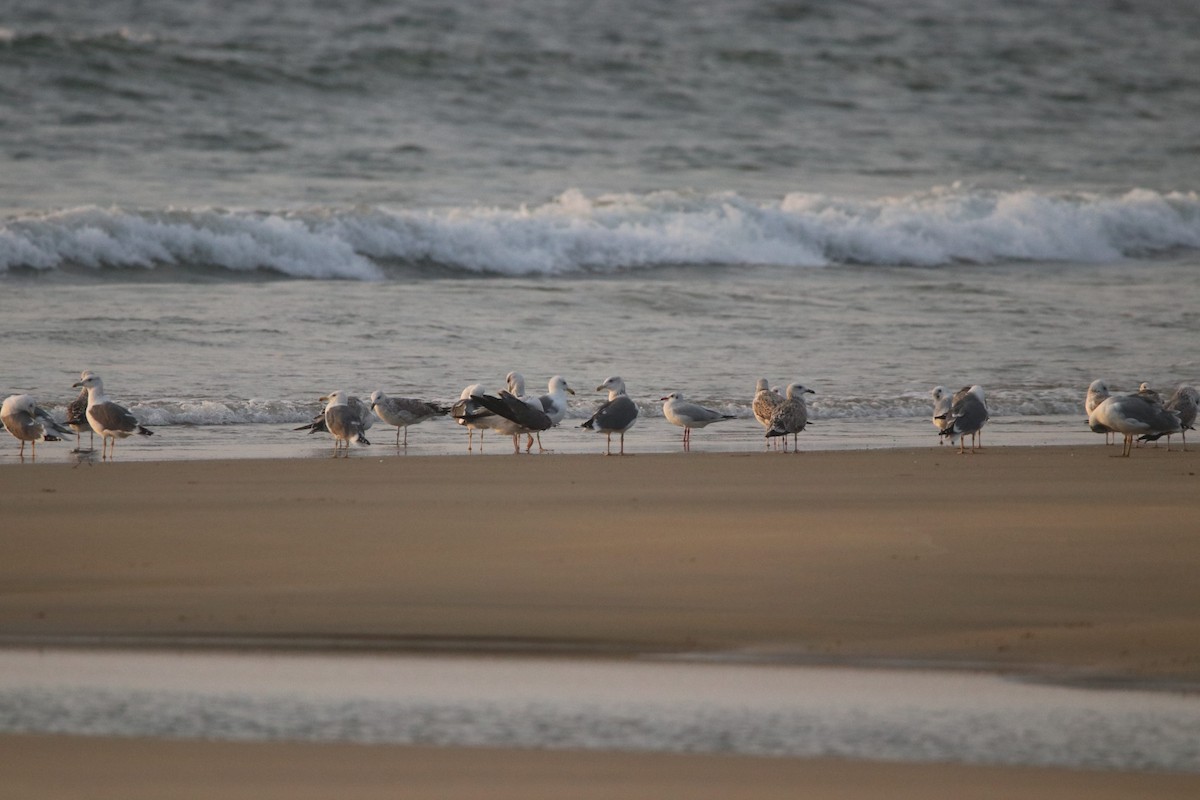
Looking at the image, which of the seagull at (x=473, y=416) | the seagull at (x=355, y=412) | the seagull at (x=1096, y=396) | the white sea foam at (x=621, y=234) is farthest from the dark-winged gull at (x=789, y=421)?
the white sea foam at (x=621, y=234)

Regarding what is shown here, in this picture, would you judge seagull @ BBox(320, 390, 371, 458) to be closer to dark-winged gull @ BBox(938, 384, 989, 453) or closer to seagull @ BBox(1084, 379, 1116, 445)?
dark-winged gull @ BBox(938, 384, 989, 453)

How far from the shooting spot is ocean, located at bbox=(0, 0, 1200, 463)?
46.9ft

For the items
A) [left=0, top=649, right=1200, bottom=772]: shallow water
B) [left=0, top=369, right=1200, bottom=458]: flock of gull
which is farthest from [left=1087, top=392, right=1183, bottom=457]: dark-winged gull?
[left=0, top=649, right=1200, bottom=772]: shallow water

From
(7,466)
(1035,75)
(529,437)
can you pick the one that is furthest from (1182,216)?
(7,466)

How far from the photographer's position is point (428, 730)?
491cm

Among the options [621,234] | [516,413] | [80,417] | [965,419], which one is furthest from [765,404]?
[621,234]

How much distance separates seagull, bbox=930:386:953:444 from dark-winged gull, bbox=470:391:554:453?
261 cm

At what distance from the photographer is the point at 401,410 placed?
38.9 ft

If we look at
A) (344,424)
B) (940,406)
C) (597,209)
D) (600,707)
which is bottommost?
(600,707)

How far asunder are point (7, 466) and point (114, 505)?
80.6 inches

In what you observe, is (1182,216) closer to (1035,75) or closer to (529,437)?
(1035,75)

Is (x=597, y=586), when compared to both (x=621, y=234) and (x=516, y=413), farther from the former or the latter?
(x=621, y=234)

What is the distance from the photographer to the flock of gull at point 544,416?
11.0 meters

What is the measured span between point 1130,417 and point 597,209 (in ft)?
43.5
